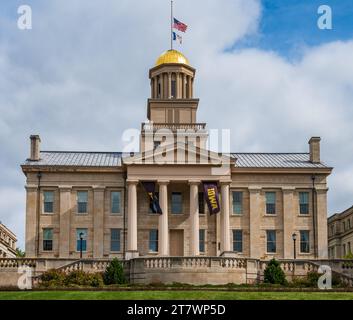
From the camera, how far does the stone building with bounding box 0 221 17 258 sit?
112250mm

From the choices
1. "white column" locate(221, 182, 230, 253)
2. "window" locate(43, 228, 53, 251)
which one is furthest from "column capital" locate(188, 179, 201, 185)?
"window" locate(43, 228, 53, 251)

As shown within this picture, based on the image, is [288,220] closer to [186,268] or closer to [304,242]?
[304,242]

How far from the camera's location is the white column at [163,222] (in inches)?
2638

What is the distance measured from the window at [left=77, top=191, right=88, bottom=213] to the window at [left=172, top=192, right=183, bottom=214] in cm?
772

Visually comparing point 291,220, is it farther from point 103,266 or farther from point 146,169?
point 103,266

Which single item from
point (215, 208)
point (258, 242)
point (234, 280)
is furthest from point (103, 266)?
point (258, 242)

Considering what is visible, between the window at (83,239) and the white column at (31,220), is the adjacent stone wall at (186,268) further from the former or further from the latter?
the window at (83,239)

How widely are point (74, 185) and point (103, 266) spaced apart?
53.7ft

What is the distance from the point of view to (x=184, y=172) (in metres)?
68.5

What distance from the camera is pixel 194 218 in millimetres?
67562

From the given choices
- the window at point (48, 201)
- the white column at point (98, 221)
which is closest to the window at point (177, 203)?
the white column at point (98, 221)

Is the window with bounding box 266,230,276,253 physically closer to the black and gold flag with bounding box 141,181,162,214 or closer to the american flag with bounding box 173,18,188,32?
the black and gold flag with bounding box 141,181,162,214

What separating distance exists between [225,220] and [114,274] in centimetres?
1595
